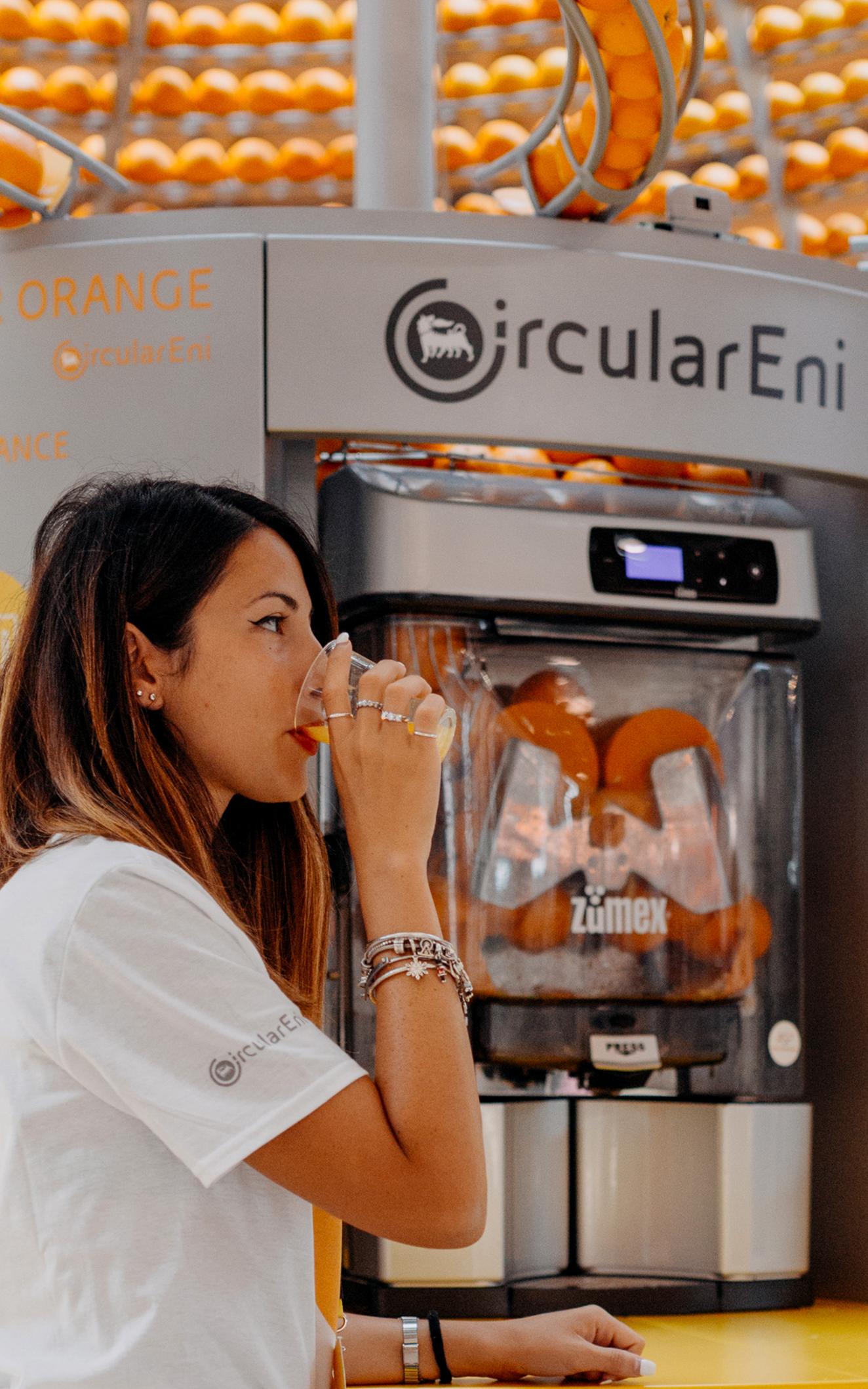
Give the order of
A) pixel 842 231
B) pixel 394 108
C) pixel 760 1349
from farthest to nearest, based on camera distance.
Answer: pixel 842 231 → pixel 394 108 → pixel 760 1349

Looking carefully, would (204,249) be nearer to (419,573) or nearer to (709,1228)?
(419,573)

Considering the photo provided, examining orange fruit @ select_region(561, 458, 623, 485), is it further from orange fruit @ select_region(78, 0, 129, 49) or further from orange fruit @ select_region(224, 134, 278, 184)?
orange fruit @ select_region(78, 0, 129, 49)

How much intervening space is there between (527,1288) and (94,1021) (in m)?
1.24

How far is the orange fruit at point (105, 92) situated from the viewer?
2965mm

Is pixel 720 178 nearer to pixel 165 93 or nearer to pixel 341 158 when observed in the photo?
pixel 341 158

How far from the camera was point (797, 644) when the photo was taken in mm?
2340

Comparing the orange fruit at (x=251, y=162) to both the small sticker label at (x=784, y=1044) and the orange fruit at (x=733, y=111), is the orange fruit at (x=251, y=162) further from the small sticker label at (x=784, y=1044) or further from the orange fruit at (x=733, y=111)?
the small sticker label at (x=784, y=1044)

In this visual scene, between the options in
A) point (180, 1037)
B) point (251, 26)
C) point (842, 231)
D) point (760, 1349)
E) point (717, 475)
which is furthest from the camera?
point (251, 26)

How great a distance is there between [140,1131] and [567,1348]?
2.00 feet

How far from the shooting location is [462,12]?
9.84 feet

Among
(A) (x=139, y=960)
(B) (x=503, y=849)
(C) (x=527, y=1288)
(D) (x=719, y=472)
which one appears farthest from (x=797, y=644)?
(A) (x=139, y=960)

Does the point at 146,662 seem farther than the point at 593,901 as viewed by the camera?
No

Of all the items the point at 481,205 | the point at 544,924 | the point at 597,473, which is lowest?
the point at 544,924

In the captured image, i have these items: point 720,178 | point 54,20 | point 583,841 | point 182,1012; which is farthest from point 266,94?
point 182,1012
